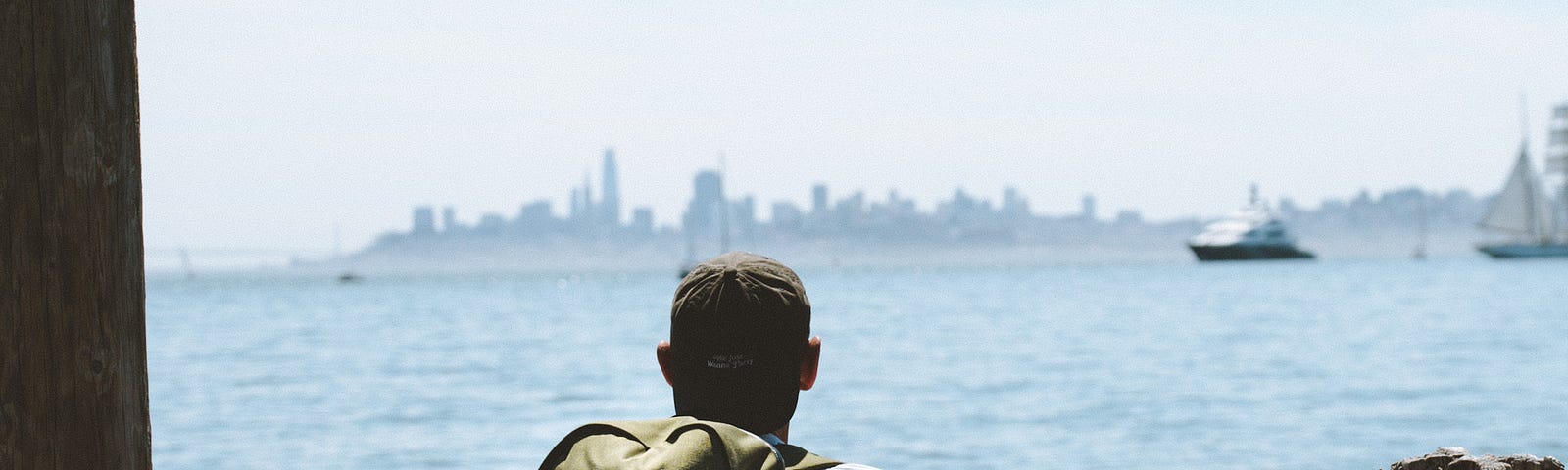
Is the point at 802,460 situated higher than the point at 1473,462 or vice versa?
the point at 802,460

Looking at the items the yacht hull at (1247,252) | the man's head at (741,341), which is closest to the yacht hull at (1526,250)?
the yacht hull at (1247,252)

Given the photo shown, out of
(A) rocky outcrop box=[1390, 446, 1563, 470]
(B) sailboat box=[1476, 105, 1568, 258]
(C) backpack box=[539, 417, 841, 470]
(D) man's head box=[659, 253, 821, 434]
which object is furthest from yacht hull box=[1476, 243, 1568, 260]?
Result: (C) backpack box=[539, 417, 841, 470]

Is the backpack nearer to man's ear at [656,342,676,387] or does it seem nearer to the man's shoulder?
the man's shoulder

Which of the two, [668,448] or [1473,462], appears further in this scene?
[1473,462]

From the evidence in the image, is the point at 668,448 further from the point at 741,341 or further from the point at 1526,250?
the point at 1526,250

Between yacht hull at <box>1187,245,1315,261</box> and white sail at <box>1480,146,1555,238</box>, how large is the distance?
26.4m

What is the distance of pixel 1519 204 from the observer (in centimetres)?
13688

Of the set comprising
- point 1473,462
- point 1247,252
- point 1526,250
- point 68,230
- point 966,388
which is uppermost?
point 68,230

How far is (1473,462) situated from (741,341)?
1.73 m

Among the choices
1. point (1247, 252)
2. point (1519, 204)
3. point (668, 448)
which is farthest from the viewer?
point (1247, 252)

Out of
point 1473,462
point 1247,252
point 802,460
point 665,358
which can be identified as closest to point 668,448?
point 802,460

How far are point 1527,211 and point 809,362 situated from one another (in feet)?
493

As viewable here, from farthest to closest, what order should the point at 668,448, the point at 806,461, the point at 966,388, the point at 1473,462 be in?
the point at 966,388
the point at 1473,462
the point at 806,461
the point at 668,448

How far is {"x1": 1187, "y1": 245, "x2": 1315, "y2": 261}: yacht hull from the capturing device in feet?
529
